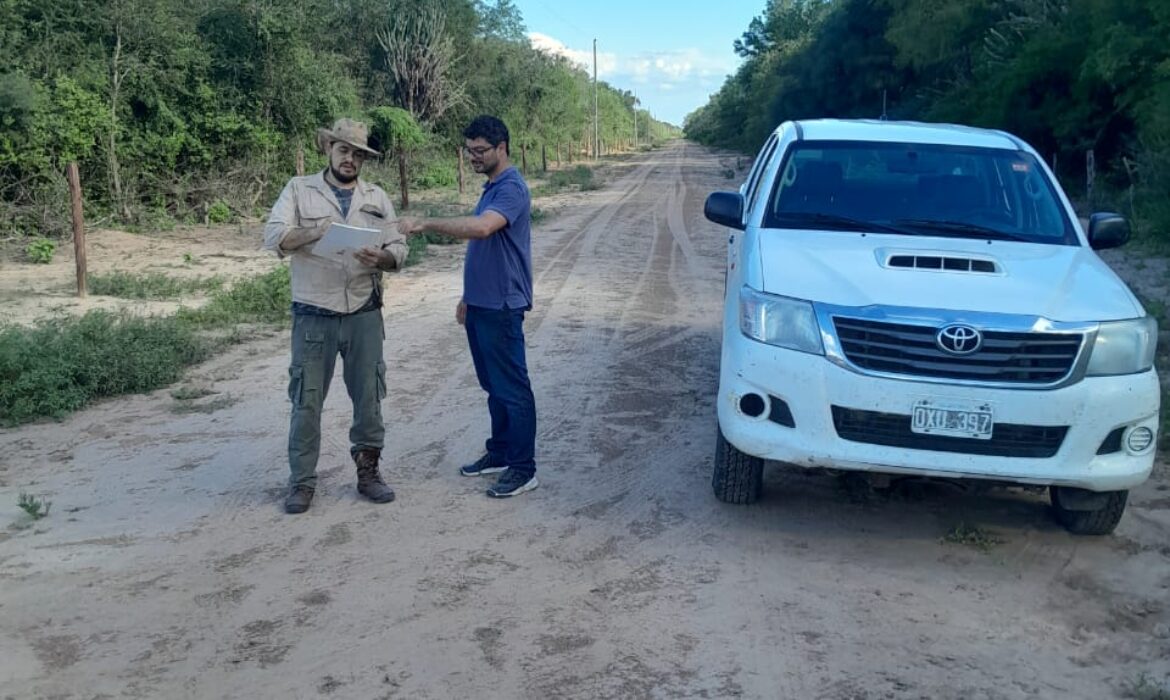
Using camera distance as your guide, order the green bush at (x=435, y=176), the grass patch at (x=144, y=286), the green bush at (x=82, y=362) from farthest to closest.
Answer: the green bush at (x=435, y=176) → the grass patch at (x=144, y=286) → the green bush at (x=82, y=362)

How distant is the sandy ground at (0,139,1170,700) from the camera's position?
3635 mm

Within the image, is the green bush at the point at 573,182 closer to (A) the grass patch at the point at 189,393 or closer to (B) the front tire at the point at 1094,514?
(A) the grass patch at the point at 189,393

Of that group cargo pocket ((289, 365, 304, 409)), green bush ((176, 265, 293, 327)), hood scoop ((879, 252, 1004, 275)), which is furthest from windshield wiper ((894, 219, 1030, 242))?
green bush ((176, 265, 293, 327))

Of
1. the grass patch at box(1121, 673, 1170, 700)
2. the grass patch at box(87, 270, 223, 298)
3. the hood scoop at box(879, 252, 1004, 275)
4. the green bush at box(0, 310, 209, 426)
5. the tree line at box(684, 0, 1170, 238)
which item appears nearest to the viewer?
the grass patch at box(1121, 673, 1170, 700)

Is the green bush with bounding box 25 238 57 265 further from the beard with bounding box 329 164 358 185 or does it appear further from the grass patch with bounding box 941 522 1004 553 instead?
the grass patch with bounding box 941 522 1004 553

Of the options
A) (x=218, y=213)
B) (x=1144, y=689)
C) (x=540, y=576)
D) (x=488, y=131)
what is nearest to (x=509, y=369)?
(x=488, y=131)

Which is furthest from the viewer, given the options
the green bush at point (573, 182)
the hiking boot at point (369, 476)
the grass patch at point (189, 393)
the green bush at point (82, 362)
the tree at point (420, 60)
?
the tree at point (420, 60)

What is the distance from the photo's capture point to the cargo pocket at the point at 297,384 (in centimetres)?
514

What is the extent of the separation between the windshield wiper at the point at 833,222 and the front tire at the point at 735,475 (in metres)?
1.35

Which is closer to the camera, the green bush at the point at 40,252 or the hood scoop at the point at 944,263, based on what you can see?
the hood scoop at the point at 944,263

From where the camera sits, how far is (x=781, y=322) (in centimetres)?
471

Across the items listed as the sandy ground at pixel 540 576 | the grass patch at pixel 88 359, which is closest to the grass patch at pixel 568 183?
the grass patch at pixel 88 359

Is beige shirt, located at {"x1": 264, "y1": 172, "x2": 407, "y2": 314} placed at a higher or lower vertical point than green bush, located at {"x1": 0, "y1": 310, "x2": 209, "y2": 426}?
higher

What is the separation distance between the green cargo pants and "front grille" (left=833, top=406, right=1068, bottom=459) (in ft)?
8.07
